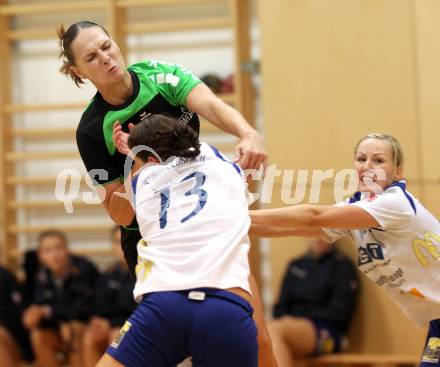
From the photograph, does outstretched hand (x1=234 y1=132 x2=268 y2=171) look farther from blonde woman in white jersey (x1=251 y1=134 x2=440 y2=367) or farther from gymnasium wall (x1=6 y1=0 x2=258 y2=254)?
gymnasium wall (x1=6 y1=0 x2=258 y2=254)

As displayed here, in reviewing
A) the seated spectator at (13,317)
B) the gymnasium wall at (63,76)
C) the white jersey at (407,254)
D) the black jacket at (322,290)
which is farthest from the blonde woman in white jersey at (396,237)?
the seated spectator at (13,317)

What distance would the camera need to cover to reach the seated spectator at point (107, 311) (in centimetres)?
623

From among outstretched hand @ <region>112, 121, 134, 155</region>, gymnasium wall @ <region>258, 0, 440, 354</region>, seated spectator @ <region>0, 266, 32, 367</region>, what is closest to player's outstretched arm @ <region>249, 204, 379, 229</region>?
outstretched hand @ <region>112, 121, 134, 155</region>

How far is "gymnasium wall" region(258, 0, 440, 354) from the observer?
19.7ft

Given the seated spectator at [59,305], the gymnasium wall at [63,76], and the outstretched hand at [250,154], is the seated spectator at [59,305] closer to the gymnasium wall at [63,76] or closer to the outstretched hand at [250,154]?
the gymnasium wall at [63,76]

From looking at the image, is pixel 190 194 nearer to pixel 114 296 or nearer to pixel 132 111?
pixel 132 111

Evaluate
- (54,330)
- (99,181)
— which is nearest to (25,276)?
(54,330)

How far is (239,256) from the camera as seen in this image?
2.60 meters

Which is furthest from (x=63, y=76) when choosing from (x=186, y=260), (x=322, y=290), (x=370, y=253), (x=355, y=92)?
(x=186, y=260)

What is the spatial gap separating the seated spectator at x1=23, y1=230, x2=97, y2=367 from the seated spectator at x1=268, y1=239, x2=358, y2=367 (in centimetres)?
161

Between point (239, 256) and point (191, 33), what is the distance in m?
5.07

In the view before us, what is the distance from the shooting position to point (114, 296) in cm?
636

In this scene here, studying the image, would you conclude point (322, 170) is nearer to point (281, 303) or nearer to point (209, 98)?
point (281, 303)

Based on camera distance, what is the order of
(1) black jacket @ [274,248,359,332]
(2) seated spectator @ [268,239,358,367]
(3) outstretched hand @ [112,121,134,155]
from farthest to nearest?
(1) black jacket @ [274,248,359,332] → (2) seated spectator @ [268,239,358,367] → (3) outstretched hand @ [112,121,134,155]
